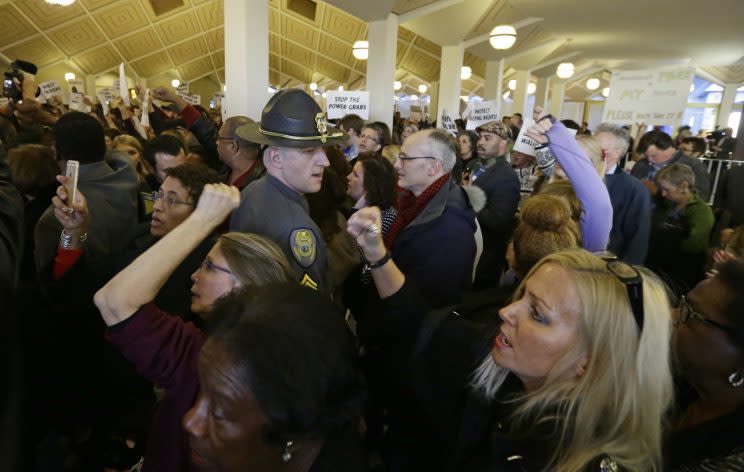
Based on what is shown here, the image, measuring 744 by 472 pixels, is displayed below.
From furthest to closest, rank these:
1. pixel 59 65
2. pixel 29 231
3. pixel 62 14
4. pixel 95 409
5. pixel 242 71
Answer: pixel 59 65
pixel 62 14
pixel 242 71
pixel 29 231
pixel 95 409

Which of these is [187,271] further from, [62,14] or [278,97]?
[62,14]

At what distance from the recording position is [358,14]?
25.7ft

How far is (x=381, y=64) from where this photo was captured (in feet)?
27.5

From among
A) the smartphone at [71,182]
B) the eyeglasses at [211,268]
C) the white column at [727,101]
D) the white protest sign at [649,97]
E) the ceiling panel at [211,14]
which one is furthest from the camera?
the white column at [727,101]

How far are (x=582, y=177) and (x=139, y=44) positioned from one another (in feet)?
56.8

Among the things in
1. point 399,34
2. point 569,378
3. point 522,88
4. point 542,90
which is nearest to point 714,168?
point 569,378

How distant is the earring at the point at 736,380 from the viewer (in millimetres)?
1244

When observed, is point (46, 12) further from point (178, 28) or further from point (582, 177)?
point (582, 177)

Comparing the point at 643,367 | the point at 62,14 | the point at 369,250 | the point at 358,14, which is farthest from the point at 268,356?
the point at 62,14

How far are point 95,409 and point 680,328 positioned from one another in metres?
2.35

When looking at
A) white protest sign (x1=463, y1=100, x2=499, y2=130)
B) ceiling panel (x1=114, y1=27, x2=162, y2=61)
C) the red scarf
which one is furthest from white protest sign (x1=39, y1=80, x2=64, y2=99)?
ceiling panel (x1=114, y1=27, x2=162, y2=61)

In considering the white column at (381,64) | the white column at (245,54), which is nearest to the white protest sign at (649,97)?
the white column at (381,64)

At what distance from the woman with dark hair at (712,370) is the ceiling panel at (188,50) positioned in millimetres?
18957

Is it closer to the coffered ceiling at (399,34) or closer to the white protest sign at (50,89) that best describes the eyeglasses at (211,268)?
the coffered ceiling at (399,34)
